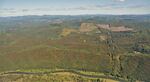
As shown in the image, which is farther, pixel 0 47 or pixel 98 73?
pixel 0 47

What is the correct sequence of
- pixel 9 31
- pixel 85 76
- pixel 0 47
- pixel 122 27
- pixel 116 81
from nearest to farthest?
pixel 116 81, pixel 85 76, pixel 0 47, pixel 9 31, pixel 122 27

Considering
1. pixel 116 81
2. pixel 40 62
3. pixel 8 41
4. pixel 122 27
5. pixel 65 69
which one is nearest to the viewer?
pixel 116 81

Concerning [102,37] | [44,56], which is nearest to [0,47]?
[44,56]

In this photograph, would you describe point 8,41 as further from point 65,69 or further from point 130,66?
point 130,66

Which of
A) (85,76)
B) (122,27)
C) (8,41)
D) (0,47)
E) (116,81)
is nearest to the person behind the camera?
(116,81)

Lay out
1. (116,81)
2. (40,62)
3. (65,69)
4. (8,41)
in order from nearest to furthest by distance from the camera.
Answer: (116,81) < (65,69) < (40,62) < (8,41)

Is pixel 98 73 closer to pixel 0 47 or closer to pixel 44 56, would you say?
pixel 44 56

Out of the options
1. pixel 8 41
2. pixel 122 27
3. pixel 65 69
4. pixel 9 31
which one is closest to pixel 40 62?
pixel 65 69

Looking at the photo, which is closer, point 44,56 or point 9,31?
point 44,56
